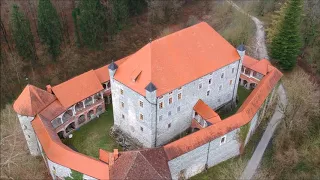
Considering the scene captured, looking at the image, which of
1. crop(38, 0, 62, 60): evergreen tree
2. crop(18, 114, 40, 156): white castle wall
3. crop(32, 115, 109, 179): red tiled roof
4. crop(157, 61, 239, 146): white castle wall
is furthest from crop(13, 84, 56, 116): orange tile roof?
crop(38, 0, 62, 60): evergreen tree

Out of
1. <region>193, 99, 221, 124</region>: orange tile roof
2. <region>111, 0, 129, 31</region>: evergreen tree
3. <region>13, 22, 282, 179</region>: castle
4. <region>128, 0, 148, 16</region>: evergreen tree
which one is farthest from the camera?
<region>128, 0, 148, 16</region>: evergreen tree

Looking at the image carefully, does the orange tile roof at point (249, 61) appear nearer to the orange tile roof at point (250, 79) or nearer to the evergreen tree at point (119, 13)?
the orange tile roof at point (250, 79)

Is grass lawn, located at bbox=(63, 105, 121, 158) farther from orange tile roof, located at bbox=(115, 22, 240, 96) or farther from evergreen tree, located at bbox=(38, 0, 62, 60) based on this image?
evergreen tree, located at bbox=(38, 0, 62, 60)

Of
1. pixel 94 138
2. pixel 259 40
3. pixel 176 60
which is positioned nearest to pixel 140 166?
pixel 94 138

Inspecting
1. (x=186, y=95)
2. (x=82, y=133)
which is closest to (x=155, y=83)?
(x=186, y=95)

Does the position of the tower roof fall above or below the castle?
above

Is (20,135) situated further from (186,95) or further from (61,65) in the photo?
(186,95)
